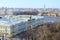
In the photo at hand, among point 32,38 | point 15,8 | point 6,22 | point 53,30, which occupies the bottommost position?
point 32,38

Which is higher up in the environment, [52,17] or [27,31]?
[52,17]

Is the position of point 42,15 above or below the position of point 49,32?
above

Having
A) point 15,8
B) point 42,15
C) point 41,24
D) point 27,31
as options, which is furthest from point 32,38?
point 15,8

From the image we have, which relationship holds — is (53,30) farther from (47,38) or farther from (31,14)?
(31,14)
